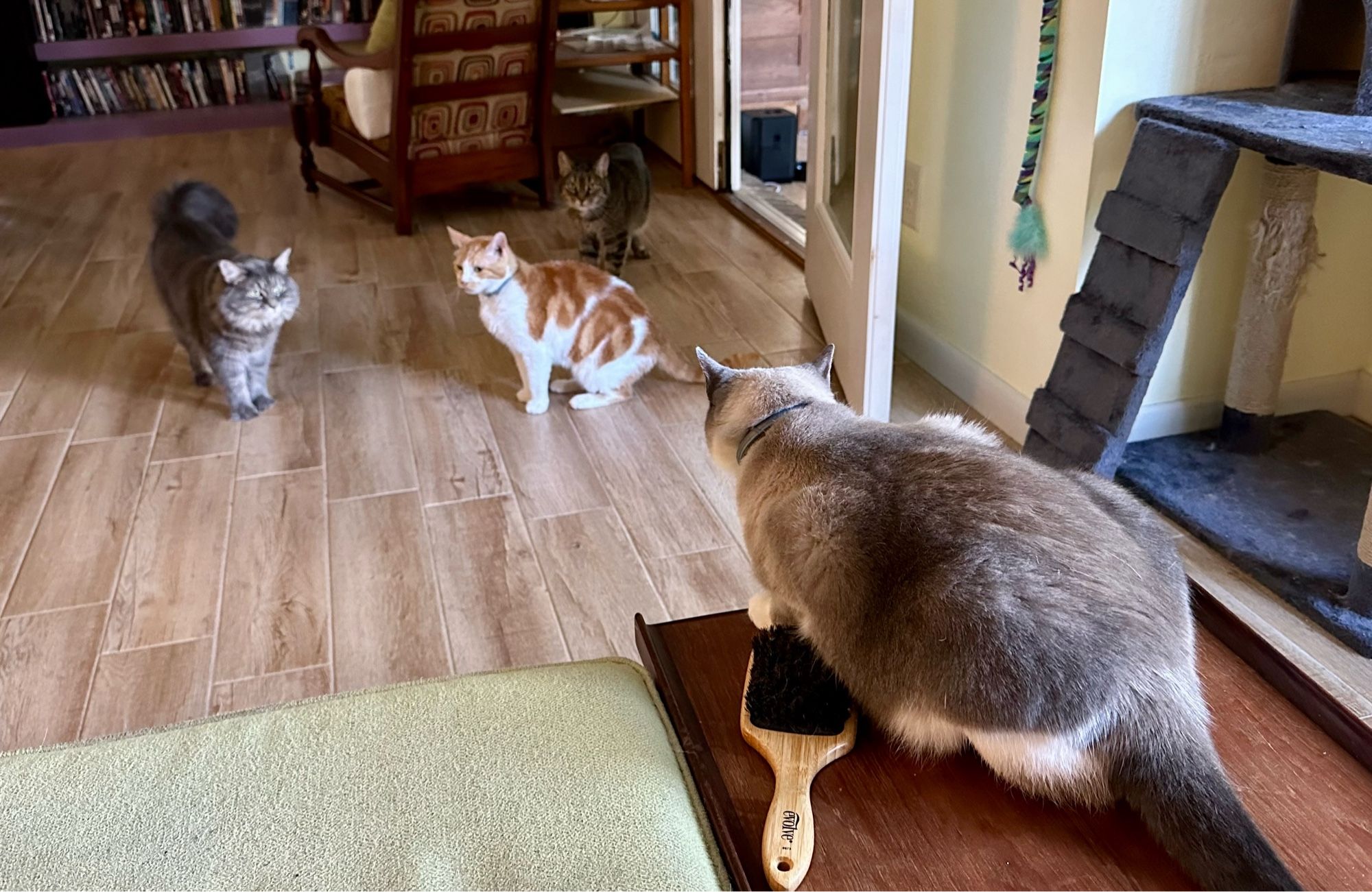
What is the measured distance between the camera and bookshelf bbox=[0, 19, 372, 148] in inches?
217

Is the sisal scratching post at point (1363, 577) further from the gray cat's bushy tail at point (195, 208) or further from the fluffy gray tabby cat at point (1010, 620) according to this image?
the gray cat's bushy tail at point (195, 208)

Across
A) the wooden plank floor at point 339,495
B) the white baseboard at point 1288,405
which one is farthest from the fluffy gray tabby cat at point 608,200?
the white baseboard at point 1288,405

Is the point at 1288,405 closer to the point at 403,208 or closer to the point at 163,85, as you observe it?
the point at 403,208

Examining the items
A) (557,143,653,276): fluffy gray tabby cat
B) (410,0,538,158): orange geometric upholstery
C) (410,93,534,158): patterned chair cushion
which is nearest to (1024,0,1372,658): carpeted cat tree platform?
(557,143,653,276): fluffy gray tabby cat

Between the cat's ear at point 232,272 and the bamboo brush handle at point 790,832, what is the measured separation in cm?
197

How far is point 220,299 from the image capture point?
2.49 metres

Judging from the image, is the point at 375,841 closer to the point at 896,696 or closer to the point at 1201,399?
the point at 896,696

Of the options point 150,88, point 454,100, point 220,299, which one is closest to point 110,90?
point 150,88

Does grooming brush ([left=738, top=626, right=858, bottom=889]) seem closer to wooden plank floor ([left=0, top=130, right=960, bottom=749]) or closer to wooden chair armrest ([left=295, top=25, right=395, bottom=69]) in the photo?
wooden plank floor ([left=0, top=130, right=960, bottom=749])

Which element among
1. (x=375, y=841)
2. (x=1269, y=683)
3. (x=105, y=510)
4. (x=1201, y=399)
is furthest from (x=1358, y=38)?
(x=105, y=510)

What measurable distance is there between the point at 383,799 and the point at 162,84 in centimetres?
586

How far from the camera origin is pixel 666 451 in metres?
2.44

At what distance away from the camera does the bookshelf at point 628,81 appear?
4156 mm

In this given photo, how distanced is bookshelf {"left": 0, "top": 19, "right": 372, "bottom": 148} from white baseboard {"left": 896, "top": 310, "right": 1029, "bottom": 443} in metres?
4.23
